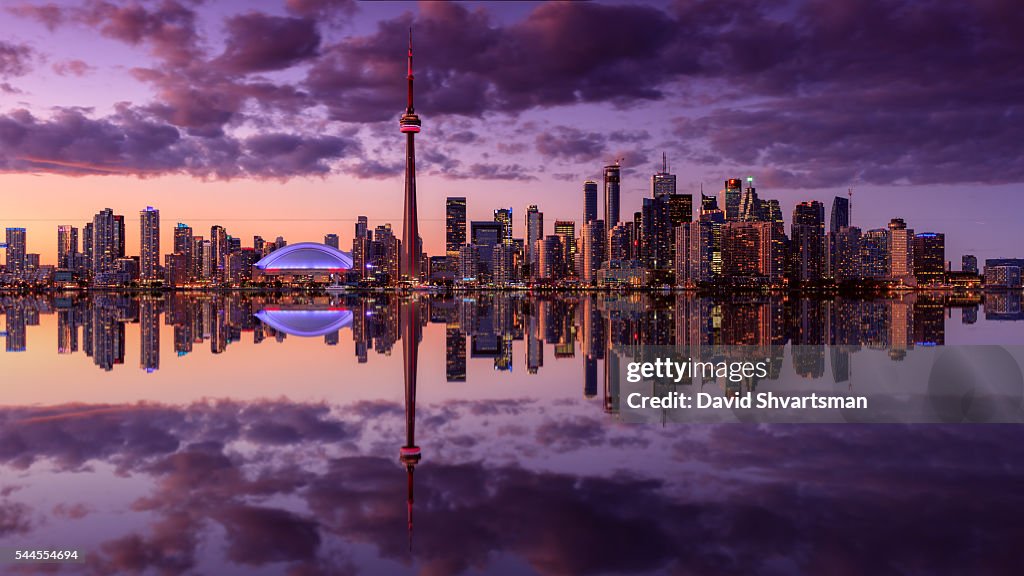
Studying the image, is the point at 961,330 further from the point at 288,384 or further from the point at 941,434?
the point at 288,384

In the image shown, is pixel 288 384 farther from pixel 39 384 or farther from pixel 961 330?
pixel 961 330

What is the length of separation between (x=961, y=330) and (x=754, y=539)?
56.2m

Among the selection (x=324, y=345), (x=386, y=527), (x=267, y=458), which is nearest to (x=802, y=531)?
(x=386, y=527)

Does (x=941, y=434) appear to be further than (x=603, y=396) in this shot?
No

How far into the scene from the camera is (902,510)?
41.0 feet

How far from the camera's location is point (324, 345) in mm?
44469

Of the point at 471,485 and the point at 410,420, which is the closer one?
the point at 471,485

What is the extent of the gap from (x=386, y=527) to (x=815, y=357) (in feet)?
98.8

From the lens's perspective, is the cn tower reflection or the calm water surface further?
the cn tower reflection

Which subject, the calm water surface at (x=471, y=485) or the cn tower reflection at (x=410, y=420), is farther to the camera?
the cn tower reflection at (x=410, y=420)

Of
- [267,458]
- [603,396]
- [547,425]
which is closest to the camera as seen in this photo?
[267,458]

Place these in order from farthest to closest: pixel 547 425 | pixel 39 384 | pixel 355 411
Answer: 1. pixel 39 384
2. pixel 355 411
3. pixel 547 425

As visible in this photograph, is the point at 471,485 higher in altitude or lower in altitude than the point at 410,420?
lower

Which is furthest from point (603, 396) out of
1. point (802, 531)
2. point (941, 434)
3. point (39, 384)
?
point (39, 384)
